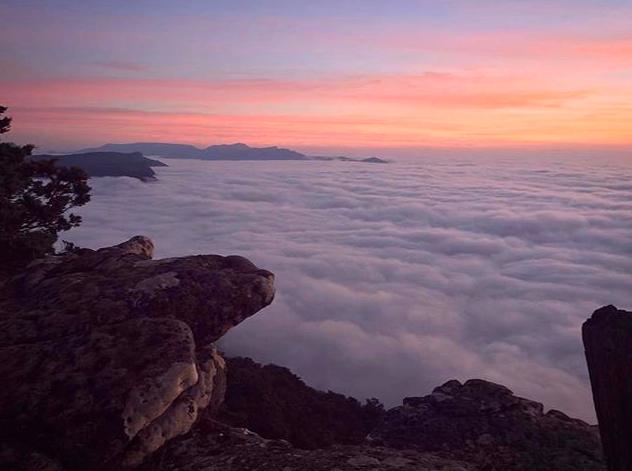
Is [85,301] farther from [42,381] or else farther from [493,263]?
[493,263]

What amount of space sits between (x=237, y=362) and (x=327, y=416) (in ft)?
27.0

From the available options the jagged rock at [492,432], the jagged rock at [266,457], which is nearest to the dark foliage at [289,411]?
the jagged rock at [266,457]

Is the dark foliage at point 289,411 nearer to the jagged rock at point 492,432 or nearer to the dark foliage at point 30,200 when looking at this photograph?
the jagged rock at point 492,432

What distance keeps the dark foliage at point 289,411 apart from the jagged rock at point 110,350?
6909mm

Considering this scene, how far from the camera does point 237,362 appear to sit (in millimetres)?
32781

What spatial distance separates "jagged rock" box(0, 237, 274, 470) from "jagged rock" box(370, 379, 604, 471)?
5511 millimetres

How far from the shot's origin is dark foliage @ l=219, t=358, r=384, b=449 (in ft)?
67.1

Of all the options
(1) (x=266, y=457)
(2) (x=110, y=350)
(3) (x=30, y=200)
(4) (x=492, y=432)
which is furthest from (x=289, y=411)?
(3) (x=30, y=200)

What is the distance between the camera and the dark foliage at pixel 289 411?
2045cm

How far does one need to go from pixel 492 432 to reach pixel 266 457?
6.03 meters

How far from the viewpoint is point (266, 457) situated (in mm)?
9352

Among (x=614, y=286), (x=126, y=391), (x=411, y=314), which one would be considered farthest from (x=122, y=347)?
(x=614, y=286)

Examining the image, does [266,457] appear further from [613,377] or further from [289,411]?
[289,411]

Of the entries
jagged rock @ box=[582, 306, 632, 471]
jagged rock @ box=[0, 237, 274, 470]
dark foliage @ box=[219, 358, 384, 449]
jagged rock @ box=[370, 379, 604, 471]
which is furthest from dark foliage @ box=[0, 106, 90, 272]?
jagged rock @ box=[582, 306, 632, 471]
